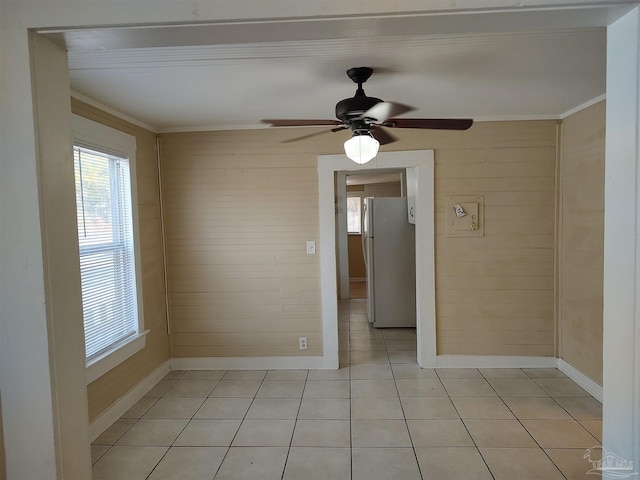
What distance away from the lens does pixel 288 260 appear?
12.2ft

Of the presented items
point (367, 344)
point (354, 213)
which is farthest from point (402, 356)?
point (354, 213)

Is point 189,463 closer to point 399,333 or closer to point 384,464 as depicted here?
point 384,464

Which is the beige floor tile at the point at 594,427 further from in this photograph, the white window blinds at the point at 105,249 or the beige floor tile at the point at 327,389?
the white window blinds at the point at 105,249

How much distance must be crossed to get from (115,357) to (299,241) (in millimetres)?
1777

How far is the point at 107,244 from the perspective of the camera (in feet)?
9.34

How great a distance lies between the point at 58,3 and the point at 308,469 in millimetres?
2405

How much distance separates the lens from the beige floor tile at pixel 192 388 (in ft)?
10.8

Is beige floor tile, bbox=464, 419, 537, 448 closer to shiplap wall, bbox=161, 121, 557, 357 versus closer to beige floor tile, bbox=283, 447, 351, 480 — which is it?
beige floor tile, bbox=283, 447, 351, 480

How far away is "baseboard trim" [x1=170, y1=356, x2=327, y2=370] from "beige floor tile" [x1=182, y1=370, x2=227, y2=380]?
39mm

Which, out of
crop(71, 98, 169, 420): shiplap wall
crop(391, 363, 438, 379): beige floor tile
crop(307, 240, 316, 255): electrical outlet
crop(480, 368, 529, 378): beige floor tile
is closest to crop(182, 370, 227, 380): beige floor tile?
crop(71, 98, 169, 420): shiplap wall

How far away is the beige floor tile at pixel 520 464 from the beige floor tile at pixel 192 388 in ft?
7.26

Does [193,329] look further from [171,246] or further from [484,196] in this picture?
[484,196]

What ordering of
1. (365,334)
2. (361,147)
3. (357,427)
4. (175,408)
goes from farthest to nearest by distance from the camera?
(365,334), (175,408), (357,427), (361,147)

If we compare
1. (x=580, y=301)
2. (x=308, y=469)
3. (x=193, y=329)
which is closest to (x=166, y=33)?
(x=308, y=469)
